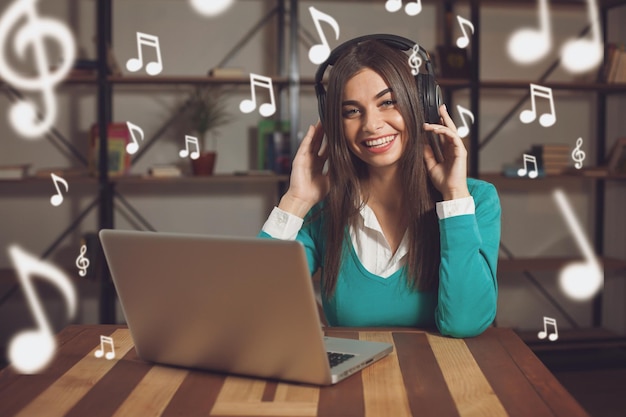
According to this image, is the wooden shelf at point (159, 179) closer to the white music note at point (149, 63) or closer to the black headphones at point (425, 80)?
the white music note at point (149, 63)

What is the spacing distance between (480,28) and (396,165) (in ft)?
7.92

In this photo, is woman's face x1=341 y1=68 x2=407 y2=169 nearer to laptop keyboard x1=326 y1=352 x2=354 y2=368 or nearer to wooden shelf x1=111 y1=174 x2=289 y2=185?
laptop keyboard x1=326 y1=352 x2=354 y2=368

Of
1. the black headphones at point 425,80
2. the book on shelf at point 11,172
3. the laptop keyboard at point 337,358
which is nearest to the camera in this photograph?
the laptop keyboard at point 337,358

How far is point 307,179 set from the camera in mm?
1742

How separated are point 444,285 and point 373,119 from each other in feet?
1.31

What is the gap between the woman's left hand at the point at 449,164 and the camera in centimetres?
151

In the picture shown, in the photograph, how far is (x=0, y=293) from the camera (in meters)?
3.69

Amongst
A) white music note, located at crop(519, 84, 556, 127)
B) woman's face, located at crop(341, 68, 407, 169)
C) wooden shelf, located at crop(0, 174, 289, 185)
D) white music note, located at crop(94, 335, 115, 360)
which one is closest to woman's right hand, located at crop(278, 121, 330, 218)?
woman's face, located at crop(341, 68, 407, 169)

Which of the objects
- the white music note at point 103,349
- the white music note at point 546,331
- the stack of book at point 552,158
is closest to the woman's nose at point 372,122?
the white music note at point 103,349

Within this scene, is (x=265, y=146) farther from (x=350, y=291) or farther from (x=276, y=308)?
(x=276, y=308)

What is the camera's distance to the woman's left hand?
151 centimetres

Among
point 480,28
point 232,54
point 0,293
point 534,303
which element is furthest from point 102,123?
point 534,303

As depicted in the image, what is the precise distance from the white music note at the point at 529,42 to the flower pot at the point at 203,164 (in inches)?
65.6

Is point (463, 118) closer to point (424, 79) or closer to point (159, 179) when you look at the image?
point (159, 179)
